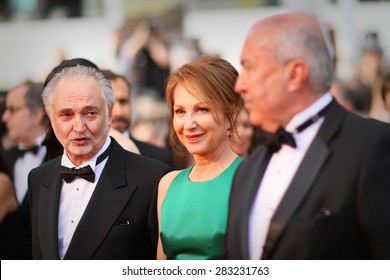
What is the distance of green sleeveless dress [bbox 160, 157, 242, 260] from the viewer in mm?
2617

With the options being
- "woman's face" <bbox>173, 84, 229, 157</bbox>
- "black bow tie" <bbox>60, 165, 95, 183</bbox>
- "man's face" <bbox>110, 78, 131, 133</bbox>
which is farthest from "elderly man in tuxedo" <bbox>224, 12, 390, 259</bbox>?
"man's face" <bbox>110, 78, 131, 133</bbox>

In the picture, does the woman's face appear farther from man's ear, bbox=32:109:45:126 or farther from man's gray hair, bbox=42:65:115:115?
man's ear, bbox=32:109:45:126

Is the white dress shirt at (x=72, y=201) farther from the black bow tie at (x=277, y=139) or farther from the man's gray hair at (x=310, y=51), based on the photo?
the man's gray hair at (x=310, y=51)

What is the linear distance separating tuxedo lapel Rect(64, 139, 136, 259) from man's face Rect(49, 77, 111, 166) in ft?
0.38

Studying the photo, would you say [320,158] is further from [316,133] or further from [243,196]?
[243,196]

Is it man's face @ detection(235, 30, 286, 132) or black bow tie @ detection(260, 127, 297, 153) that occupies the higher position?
man's face @ detection(235, 30, 286, 132)

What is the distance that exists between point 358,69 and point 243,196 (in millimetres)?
4117

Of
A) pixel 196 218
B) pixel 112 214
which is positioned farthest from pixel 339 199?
pixel 112 214

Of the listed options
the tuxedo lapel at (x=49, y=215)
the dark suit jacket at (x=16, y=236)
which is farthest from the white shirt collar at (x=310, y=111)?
the dark suit jacket at (x=16, y=236)

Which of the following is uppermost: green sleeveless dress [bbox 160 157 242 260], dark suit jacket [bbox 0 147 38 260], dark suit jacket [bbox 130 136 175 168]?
green sleeveless dress [bbox 160 157 242 260]

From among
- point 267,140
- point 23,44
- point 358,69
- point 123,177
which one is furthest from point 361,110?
point 23,44

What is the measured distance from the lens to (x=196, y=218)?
2.66 m

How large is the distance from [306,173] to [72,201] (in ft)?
3.35

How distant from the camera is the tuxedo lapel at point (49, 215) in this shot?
2811 millimetres
